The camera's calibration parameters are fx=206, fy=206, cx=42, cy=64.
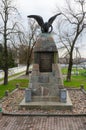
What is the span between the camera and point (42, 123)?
7914 millimetres

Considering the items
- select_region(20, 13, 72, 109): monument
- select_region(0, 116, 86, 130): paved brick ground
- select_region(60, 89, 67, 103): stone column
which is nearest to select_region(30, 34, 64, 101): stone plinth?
→ select_region(20, 13, 72, 109): monument

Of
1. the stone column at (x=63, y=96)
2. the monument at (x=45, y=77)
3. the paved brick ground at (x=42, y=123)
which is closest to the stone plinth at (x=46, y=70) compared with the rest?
the monument at (x=45, y=77)

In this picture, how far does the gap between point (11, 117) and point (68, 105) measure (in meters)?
2.86

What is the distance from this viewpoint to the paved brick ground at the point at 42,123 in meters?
7.48

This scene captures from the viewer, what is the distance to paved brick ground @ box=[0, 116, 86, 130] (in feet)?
24.6

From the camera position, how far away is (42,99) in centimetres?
1076

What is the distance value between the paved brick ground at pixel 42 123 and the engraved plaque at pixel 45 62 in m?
3.18

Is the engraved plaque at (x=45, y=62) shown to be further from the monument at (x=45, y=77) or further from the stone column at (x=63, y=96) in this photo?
the stone column at (x=63, y=96)

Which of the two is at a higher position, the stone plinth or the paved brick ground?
the stone plinth

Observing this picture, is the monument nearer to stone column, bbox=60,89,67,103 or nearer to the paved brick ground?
stone column, bbox=60,89,67,103

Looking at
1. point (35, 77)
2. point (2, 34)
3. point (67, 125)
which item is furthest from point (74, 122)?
point (2, 34)

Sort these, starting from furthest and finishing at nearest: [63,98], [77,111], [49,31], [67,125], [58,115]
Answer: [49,31] → [63,98] → [77,111] → [58,115] → [67,125]

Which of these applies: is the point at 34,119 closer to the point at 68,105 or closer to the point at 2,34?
the point at 68,105

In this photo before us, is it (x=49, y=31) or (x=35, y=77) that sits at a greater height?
(x=49, y=31)
